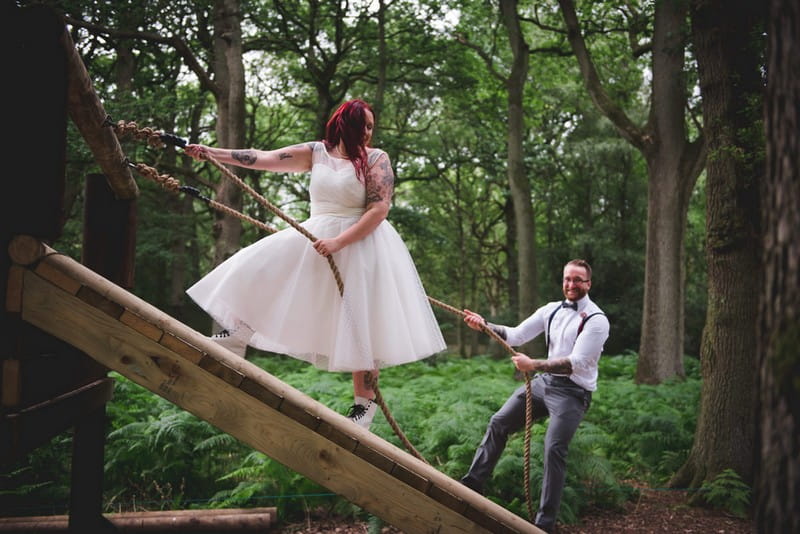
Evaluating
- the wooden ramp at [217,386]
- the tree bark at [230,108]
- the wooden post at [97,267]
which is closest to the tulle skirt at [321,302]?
the wooden ramp at [217,386]

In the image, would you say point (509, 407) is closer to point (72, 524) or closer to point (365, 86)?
point (72, 524)

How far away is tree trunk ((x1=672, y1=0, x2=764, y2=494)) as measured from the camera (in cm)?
593

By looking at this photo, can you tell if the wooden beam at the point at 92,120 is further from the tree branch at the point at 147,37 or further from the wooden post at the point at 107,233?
the tree branch at the point at 147,37

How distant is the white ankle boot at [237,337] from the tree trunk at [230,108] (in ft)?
22.5

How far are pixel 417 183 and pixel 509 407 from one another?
1909cm

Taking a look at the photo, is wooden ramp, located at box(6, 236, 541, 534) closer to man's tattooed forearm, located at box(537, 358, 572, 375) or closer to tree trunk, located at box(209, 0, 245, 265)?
man's tattooed forearm, located at box(537, 358, 572, 375)

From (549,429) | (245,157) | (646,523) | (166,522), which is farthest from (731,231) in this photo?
(166,522)

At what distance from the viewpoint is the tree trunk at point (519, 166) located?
13641 mm

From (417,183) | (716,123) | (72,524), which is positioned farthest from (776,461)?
(417,183)

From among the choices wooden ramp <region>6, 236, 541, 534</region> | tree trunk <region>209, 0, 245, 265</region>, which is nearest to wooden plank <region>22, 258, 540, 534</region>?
wooden ramp <region>6, 236, 541, 534</region>

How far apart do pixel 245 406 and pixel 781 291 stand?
2.02 m

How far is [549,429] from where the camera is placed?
16.6 feet

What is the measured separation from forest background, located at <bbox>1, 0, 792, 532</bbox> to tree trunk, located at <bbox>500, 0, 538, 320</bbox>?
0.14 feet

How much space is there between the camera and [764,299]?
1.79 m
